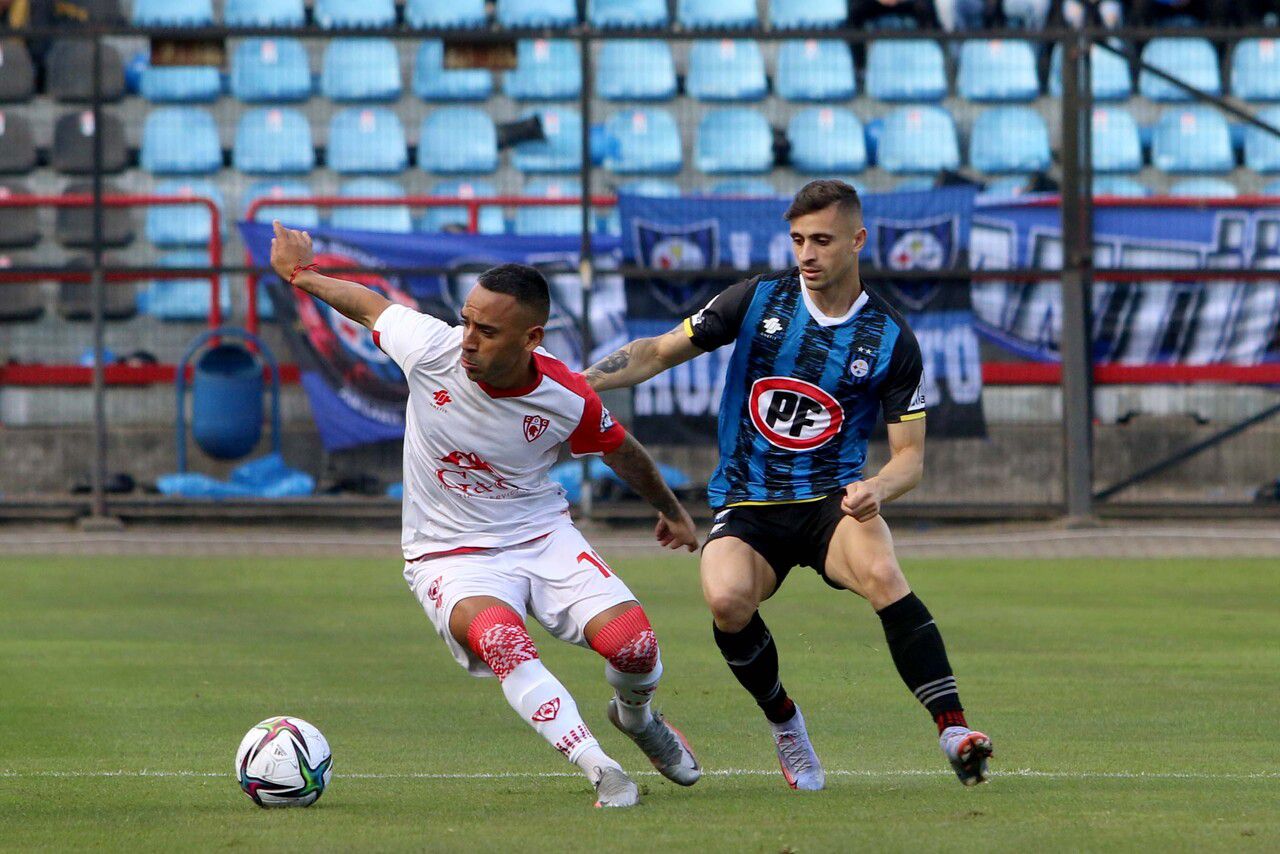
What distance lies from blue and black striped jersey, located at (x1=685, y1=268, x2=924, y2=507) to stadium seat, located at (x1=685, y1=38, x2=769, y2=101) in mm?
13500

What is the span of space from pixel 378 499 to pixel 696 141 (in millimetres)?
5463

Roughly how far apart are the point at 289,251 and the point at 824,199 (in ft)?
6.43

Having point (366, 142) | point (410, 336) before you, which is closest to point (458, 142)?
point (366, 142)

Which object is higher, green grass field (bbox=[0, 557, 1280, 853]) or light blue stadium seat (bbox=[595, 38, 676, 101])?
light blue stadium seat (bbox=[595, 38, 676, 101])

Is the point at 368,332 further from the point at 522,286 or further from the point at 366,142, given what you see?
the point at 522,286

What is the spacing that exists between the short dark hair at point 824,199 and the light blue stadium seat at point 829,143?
1279cm

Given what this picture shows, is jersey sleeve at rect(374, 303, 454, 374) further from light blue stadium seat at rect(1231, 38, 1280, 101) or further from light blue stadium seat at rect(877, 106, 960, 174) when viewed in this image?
light blue stadium seat at rect(1231, 38, 1280, 101)

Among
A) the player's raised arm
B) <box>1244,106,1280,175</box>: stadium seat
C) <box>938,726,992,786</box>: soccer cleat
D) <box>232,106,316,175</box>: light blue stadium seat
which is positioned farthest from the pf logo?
<box>1244,106,1280,175</box>: stadium seat

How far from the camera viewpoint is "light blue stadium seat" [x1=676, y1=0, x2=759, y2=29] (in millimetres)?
22516

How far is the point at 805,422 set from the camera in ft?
22.5

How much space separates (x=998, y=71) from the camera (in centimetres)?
1998

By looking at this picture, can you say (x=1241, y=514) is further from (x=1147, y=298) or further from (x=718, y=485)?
(x=718, y=485)

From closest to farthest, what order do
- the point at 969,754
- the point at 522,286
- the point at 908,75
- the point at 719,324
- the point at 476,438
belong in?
1. the point at 969,754
2. the point at 522,286
3. the point at 476,438
4. the point at 719,324
5. the point at 908,75

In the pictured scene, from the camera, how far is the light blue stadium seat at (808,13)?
887 inches
